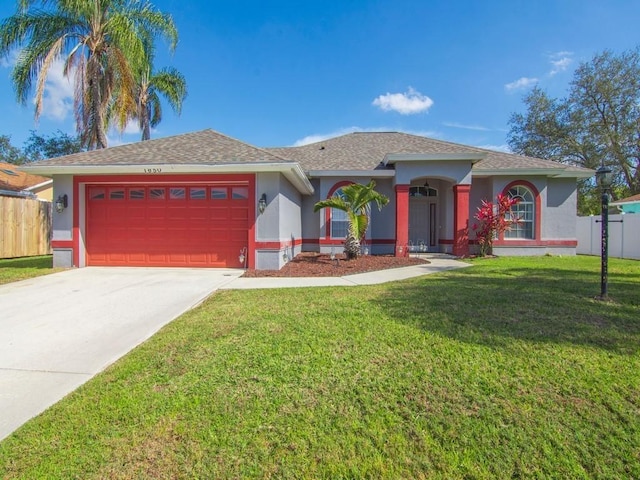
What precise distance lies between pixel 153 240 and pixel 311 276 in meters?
5.17

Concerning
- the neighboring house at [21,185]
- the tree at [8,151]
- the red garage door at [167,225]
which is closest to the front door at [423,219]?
the red garage door at [167,225]

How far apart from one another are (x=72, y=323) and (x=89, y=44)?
12455 mm

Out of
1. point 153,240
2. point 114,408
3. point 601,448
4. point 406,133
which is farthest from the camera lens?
point 406,133

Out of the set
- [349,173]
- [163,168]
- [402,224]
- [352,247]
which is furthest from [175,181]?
[402,224]

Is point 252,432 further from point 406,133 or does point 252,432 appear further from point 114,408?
point 406,133

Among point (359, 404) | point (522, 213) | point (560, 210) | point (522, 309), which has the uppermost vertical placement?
point (560, 210)

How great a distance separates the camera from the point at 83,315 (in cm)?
530

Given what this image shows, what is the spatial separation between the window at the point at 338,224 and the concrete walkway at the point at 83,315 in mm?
4356

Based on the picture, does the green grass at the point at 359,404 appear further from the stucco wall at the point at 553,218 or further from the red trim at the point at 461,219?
the stucco wall at the point at 553,218

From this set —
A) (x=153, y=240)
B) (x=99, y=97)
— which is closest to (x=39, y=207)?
(x=99, y=97)

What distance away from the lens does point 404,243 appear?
41.4 feet

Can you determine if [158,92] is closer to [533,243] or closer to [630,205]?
[533,243]

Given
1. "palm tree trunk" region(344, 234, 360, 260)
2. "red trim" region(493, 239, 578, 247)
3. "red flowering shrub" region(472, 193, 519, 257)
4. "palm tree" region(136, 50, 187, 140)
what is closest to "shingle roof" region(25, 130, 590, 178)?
"red flowering shrub" region(472, 193, 519, 257)

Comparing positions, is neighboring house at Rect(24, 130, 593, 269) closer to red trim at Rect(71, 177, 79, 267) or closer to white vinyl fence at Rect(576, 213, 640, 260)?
red trim at Rect(71, 177, 79, 267)
